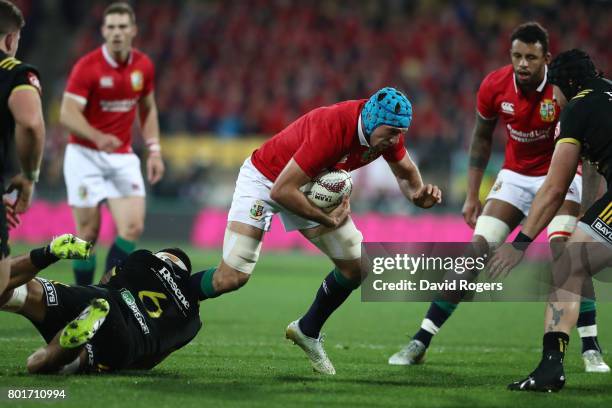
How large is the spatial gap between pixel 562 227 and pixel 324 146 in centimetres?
231

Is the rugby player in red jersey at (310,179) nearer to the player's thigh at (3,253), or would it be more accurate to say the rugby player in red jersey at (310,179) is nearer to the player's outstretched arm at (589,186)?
the player's outstretched arm at (589,186)

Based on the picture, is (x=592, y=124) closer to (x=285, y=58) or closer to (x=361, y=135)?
(x=361, y=135)

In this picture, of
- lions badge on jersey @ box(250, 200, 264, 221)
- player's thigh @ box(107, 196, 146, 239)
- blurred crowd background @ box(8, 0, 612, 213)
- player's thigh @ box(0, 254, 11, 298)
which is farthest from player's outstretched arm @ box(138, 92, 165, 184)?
blurred crowd background @ box(8, 0, 612, 213)

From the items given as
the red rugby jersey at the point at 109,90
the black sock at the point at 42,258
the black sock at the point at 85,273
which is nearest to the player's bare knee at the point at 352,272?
the black sock at the point at 42,258

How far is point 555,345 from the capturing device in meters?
5.98

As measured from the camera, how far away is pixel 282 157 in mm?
6789

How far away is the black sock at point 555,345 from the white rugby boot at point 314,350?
1504 millimetres

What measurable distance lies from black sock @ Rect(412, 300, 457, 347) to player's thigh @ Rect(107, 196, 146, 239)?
11.1ft

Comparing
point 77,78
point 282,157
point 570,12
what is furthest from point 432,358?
point 570,12

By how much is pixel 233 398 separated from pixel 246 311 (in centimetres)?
565

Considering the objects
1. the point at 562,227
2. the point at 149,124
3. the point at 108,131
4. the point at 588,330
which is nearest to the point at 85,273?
the point at 108,131

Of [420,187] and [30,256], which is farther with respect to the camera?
[420,187]

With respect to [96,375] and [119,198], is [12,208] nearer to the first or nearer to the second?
[96,375]

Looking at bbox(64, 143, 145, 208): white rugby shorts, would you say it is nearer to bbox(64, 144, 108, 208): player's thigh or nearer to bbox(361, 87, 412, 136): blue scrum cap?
bbox(64, 144, 108, 208): player's thigh
